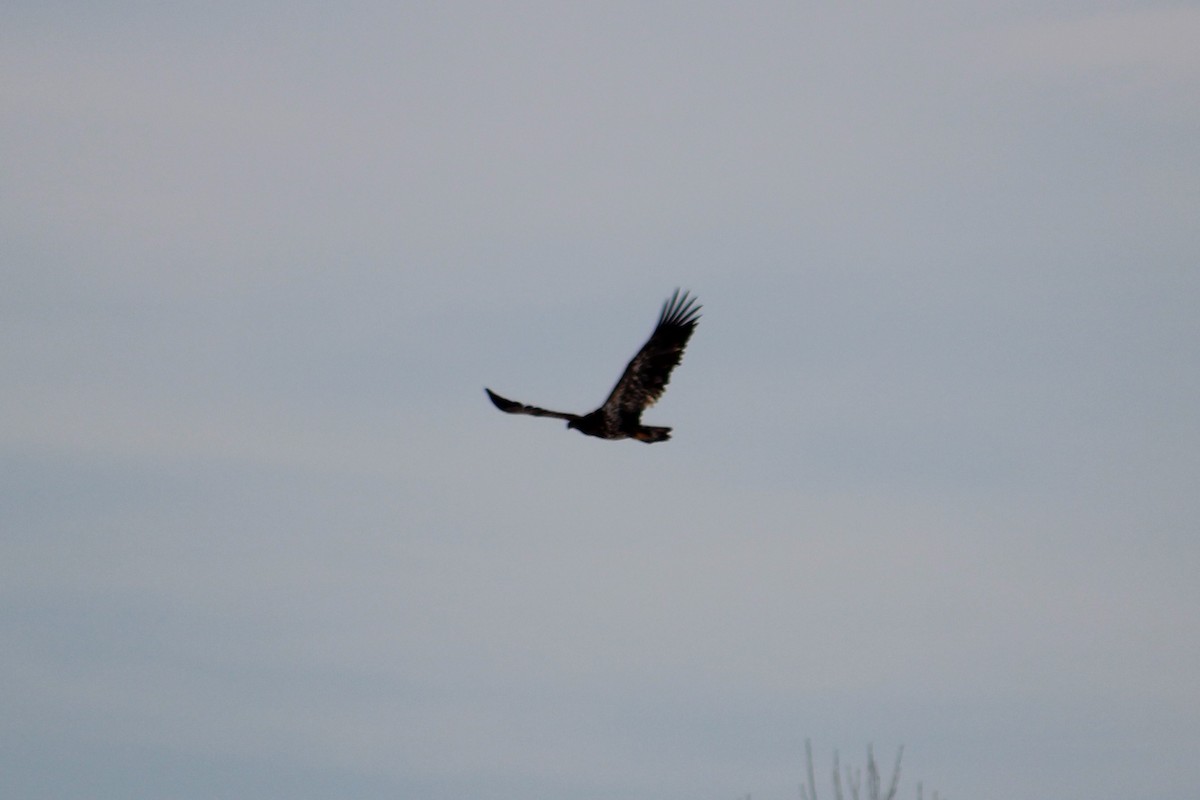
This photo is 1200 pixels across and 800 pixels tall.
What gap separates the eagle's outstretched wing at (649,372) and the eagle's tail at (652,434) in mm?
256

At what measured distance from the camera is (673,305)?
55781 millimetres

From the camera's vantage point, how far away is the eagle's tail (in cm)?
5522

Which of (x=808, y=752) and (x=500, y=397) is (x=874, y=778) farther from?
(x=500, y=397)

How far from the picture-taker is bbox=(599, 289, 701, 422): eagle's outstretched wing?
5531cm

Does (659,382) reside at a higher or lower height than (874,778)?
higher

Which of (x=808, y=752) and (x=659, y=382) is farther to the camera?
(x=659, y=382)

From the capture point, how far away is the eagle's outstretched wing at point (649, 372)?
55312 millimetres

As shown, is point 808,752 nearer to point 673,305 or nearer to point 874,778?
point 874,778

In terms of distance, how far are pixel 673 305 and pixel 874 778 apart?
7854 millimetres

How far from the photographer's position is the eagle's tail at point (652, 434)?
55219mm

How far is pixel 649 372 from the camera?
182ft

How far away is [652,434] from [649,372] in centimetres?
91

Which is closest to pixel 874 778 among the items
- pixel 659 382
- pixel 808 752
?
pixel 808 752

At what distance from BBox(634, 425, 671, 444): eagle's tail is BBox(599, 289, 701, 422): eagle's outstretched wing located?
0.26 metres
